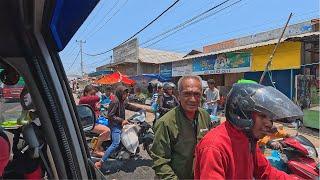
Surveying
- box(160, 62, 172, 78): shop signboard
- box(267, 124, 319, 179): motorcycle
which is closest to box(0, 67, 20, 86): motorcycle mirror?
box(267, 124, 319, 179): motorcycle

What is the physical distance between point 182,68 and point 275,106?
974 inches

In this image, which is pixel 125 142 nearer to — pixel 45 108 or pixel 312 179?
pixel 312 179

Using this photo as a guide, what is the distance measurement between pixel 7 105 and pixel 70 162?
78 cm

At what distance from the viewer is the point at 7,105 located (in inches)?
89.4

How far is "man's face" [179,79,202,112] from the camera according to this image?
3264 mm

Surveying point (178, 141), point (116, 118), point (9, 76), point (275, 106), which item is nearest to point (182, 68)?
point (116, 118)

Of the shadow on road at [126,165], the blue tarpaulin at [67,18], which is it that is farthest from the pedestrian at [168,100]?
the blue tarpaulin at [67,18]

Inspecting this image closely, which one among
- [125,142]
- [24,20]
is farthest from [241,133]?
[125,142]

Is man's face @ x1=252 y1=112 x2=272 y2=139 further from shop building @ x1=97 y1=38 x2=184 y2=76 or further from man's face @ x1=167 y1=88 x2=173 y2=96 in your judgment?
shop building @ x1=97 y1=38 x2=184 y2=76

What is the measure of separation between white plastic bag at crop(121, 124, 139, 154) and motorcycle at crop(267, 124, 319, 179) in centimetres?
333

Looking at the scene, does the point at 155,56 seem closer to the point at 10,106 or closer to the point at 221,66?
the point at 221,66

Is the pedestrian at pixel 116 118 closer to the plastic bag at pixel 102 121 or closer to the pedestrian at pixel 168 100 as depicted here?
the plastic bag at pixel 102 121

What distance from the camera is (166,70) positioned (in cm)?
3014

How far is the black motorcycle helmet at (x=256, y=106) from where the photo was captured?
2.06 m
